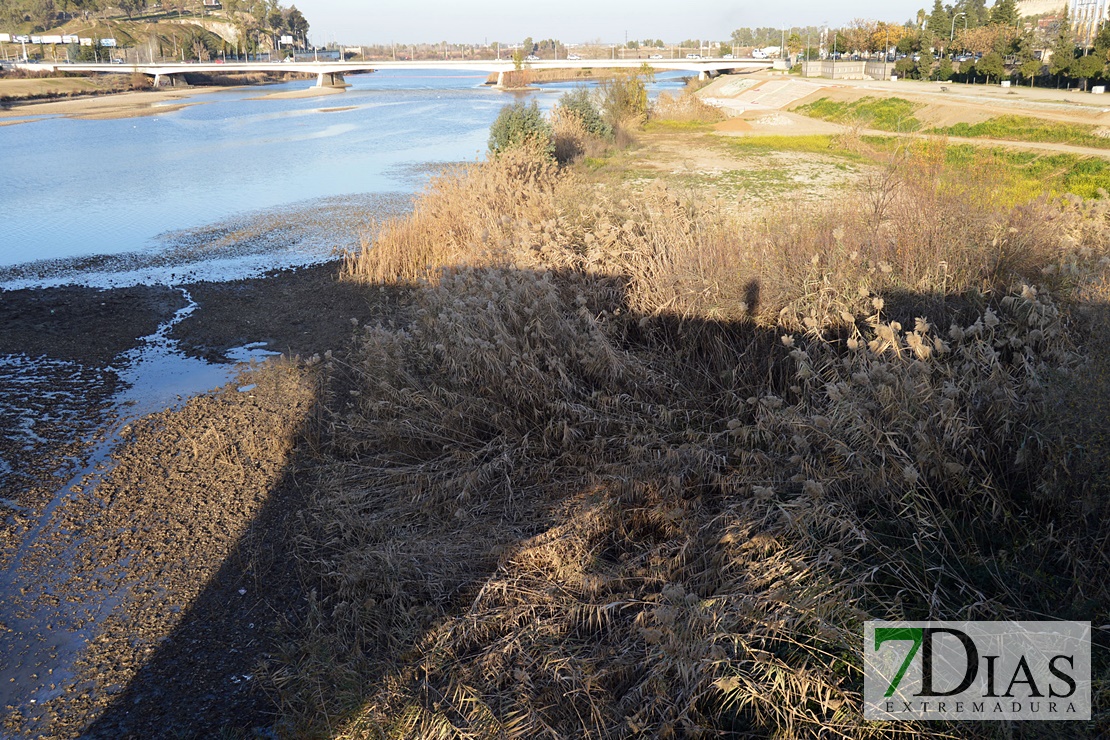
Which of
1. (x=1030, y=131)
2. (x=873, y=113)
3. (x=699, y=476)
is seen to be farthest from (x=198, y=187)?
(x=873, y=113)

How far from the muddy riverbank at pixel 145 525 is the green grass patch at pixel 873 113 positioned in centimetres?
2257

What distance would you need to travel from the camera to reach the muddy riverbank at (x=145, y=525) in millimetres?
3943

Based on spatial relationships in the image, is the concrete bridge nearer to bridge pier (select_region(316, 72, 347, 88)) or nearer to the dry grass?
bridge pier (select_region(316, 72, 347, 88))

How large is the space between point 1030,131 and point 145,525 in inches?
896

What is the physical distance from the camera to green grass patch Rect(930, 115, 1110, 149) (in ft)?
63.4

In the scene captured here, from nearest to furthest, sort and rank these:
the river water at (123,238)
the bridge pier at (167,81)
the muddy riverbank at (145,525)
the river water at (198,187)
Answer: the muddy riverbank at (145,525), the river water at (123,238), the river water at (198,187), the bridge pier at (167,81)

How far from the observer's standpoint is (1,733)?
3689mm

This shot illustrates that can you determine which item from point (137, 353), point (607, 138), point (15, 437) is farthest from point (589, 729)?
point (607, 138)

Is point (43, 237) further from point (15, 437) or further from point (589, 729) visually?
point (589, 729)

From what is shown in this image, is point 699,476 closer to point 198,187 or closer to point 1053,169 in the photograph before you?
point 1053,169

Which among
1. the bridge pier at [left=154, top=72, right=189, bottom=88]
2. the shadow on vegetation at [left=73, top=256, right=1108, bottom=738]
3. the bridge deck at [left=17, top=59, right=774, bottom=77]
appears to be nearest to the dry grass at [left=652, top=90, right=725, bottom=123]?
the bridge deck at [left=17, top=59, right=774, bottom=77]

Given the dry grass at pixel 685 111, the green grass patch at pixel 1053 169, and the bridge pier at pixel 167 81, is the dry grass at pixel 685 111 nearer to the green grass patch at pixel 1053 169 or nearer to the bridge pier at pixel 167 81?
the green grass patch at pixel 1053 169

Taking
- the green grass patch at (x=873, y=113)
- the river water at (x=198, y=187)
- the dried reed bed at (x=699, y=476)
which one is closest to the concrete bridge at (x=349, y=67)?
the river water at (x=198, y=187)

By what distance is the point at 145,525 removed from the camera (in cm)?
531
